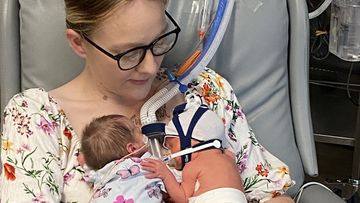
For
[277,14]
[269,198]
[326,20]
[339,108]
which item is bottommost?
[339,108]

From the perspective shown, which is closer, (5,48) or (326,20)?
(5,48)

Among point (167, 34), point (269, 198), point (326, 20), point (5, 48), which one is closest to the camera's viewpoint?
point (167, 34)

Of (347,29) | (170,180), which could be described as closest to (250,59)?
(170,180)

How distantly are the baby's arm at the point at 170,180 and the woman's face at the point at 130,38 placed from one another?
0.18 meters

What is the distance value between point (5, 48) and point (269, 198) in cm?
76

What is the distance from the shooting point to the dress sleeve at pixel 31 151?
1.39 metres

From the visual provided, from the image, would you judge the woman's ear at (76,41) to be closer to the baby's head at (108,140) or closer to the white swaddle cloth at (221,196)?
the baby's head at (108,140)

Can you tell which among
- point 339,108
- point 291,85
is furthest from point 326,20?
point 291,85

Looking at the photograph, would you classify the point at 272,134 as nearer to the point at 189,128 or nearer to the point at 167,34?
the point at 189,128

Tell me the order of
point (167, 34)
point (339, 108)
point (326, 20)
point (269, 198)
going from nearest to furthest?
point (167, 34) → point (269, 198) → point (326, 20) → point (339, 108)

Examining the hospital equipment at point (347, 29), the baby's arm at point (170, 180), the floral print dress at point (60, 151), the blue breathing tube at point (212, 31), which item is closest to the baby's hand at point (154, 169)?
the baby's arm at point (170, 180)

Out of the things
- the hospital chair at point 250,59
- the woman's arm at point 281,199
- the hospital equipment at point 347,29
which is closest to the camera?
the woman's arm at point 281,199

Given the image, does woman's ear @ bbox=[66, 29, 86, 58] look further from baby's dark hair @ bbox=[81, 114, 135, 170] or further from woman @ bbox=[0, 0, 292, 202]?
baby's dark hair @ bbox=[81, 114, 135, 170]

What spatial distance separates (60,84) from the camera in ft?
5.63
